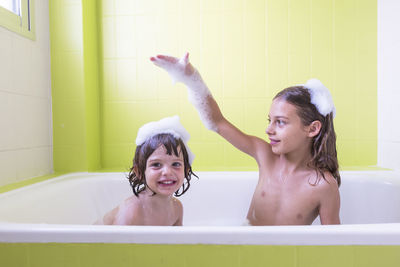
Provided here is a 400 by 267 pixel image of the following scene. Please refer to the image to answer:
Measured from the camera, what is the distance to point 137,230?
0.65 metres

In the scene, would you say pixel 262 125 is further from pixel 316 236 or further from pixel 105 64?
pixel 316 236

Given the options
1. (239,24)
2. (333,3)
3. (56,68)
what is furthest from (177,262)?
(333,3)

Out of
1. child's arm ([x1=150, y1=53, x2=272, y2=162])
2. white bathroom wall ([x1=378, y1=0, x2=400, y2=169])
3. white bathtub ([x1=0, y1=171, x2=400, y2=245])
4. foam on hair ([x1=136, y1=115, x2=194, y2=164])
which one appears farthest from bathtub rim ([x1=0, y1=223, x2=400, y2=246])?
white bathroom wall ([x1=378, y1=0, x2=400, y2=169])

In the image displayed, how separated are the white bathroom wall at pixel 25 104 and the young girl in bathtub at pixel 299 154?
0.72 m

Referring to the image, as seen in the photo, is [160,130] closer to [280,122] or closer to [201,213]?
[280,122]

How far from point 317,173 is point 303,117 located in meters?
0.19

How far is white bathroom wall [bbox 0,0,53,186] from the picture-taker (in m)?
1.26

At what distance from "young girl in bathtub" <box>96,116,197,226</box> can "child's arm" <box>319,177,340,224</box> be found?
427 millimetres

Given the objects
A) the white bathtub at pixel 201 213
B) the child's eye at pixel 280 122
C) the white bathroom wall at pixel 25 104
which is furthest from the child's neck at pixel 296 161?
the white bathroom wall at pixel 25 104

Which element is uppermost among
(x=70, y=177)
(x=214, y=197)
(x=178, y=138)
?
(x=178, y=138)

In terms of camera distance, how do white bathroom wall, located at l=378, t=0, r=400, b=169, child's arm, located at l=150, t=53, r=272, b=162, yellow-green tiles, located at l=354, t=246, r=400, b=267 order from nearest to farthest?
1. yellow-green tiles, located at l=354, t=246, r=400, b=267
2. child's arm, located at l=150, t=53, r=272, b=162
3. white bathroom wall, located at l=378, t=0, r=400, b=169

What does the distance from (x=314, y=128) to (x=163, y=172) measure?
1.64 feet

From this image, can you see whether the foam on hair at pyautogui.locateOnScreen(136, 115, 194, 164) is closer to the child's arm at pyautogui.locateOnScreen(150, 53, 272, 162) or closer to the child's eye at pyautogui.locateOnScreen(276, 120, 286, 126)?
the child's arm at pyautogui.locateOnScreen(150, 53, 272, 162)

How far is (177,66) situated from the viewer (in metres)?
1.02
